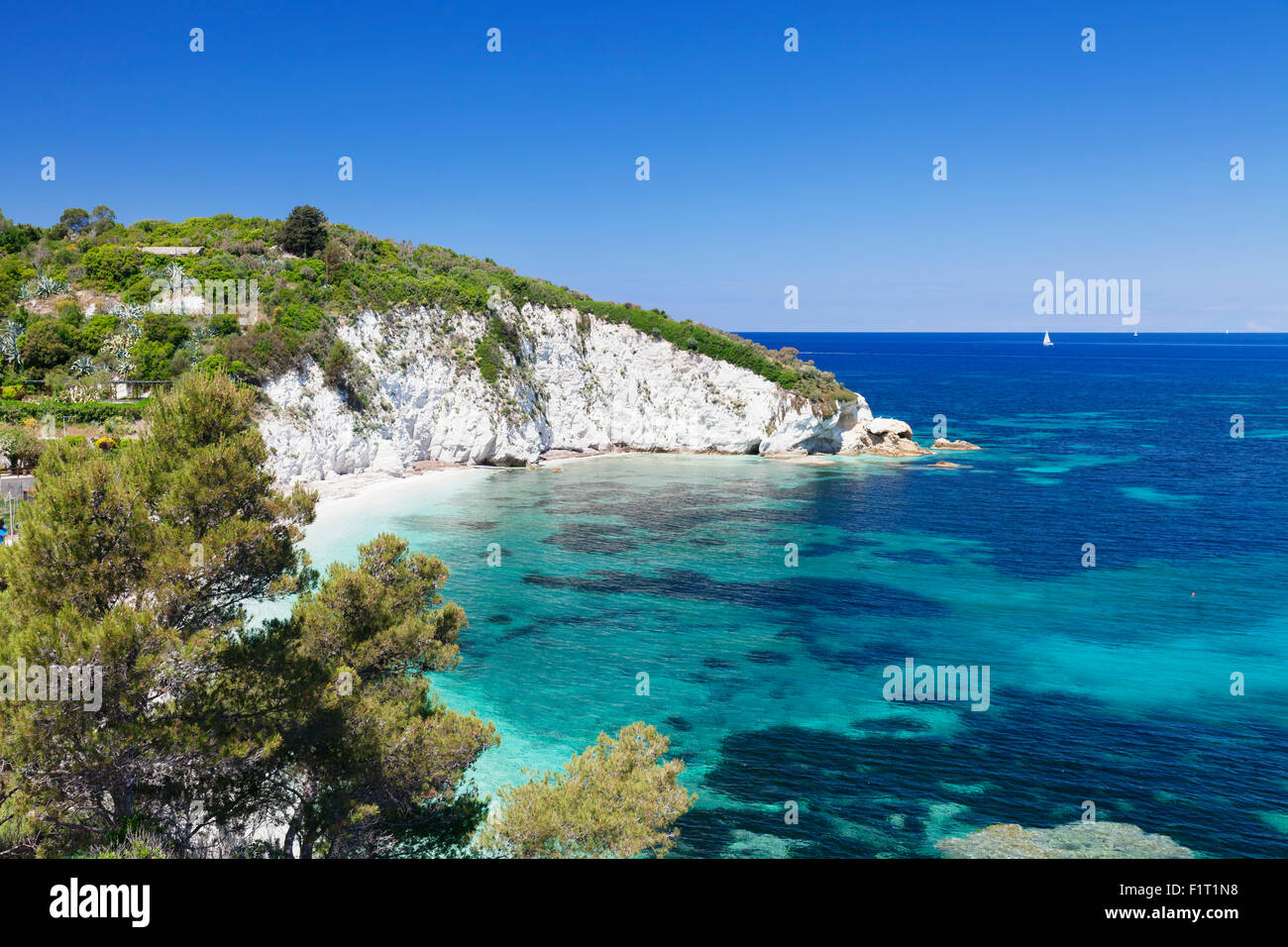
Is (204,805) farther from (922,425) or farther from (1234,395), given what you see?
(1234,395)

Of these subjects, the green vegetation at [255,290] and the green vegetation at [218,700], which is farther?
the green vegetation at [255,290]

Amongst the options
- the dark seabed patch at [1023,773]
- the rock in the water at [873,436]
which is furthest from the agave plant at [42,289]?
the rock in the water at [873,436]

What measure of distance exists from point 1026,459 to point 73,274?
86297 mm

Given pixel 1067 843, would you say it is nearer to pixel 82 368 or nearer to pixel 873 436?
pixel 82 368

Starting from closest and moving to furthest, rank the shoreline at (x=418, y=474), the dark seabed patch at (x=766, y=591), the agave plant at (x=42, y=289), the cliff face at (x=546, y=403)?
the dark seabed patch at (x=766, y=591) < the shoreline at (x=418, y=474) < the agave plant at (x=42, y=289) < the cliff face at (x=546, y=403)

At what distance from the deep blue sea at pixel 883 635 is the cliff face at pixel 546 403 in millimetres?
5184

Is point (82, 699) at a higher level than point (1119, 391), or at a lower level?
lower

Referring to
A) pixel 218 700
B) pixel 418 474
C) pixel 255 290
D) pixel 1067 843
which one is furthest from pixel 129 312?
pixel 1067 843

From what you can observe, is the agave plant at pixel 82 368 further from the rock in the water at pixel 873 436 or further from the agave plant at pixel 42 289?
the rock in the water at pixel 873 436

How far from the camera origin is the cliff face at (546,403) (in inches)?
2429

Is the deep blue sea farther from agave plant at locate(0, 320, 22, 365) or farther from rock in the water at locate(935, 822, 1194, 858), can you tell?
agave plant at locate(0, 320, 22, 365)

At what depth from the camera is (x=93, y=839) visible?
38.7 ft

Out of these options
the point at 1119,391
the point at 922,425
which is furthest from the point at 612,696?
the point at 1119,391
